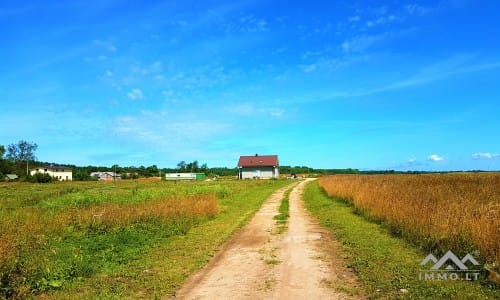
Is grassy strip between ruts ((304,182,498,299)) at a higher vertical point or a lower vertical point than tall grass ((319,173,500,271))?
lower

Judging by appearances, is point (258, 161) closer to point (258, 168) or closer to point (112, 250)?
point (258, 168)

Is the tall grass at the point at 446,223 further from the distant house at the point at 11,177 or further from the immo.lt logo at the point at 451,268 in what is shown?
the distant house at the point at 11,177

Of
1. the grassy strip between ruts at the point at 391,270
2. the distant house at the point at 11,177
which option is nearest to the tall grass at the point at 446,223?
the grassy strip between ruts at the point at 391,270

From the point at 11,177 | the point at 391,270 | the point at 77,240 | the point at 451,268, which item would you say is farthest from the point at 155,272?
the point at 11,177

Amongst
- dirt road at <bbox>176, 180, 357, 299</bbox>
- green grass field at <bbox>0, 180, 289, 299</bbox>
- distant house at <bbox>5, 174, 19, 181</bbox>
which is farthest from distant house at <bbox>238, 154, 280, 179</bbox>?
dirt road at <bbox>176, 180, 357, 299</bbox>

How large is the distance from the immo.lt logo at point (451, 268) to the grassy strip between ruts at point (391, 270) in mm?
207

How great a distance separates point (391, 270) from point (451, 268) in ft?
3.97

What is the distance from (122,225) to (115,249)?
4.50 meters

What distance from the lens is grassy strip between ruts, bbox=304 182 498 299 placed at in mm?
6578

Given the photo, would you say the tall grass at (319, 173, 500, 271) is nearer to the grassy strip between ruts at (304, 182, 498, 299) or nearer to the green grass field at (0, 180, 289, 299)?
the grassy strip between ruts at (304, 182, 498, 299)

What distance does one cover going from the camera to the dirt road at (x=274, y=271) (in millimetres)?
6887

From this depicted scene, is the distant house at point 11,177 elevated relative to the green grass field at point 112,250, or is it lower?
elevated

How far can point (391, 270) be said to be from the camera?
26.7ft

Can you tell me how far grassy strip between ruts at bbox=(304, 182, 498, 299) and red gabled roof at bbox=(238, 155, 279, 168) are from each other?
75.5 meters
